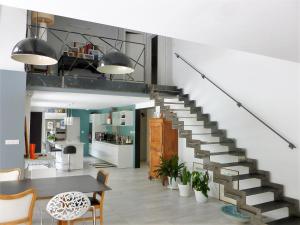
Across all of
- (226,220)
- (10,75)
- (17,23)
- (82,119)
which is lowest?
(226,220)

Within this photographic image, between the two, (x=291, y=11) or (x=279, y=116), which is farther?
(x=279, y=116)

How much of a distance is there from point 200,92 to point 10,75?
4.40 m

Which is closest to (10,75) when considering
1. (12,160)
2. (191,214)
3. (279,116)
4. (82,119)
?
(12,160)

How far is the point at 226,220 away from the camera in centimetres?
436

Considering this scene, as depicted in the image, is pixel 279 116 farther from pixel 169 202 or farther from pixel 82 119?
pixel 82 119

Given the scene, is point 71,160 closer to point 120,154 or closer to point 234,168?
point 120,154

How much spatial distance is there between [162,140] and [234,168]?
2.30 metres

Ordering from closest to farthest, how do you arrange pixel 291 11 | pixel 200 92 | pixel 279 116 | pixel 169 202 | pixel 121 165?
1. pixel 291 11
2. pixel 279 116
3. pixel 169 202
4. pixel 200 92
5. pixel 121 165

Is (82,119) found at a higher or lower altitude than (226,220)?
higher

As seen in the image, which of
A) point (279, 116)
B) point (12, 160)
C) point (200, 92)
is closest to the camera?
point (279, 116)

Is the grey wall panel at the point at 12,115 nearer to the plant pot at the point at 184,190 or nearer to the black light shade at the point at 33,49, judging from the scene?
the black light shade at the point at 33,49

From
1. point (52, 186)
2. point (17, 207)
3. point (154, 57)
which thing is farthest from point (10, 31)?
point (154, 57)

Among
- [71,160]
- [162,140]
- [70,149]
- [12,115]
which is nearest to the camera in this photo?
[12,115]

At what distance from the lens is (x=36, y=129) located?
1252 cm
